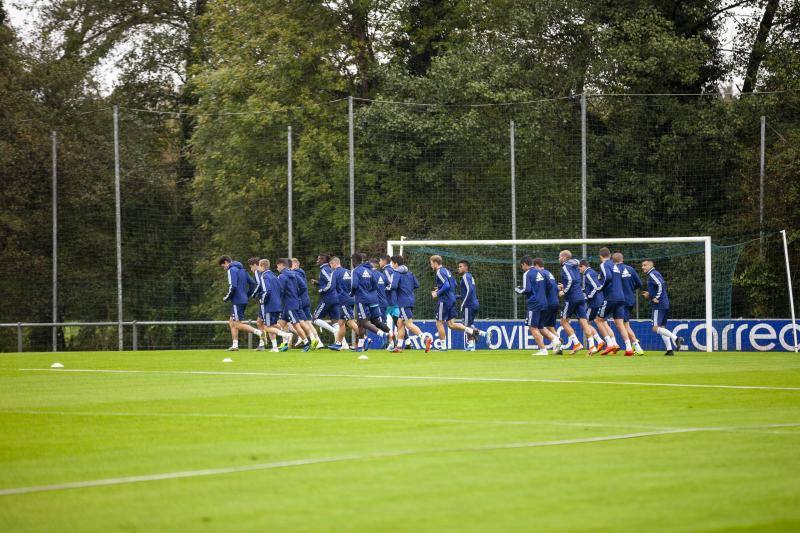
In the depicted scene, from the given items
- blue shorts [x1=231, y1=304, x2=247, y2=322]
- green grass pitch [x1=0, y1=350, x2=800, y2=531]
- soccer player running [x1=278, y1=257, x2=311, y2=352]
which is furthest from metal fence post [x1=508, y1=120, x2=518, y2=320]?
green grass pitch [x1=0, y1=350, x2=800, y2=531]

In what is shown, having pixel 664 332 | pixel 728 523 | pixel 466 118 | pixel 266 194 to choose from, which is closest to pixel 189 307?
pixel 266 194

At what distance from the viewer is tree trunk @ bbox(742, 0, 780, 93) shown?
1452 inches

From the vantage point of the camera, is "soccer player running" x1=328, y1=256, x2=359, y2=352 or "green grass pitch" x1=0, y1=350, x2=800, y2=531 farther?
"soccer player running" x1=328, y1=256, x2=359, y2=352

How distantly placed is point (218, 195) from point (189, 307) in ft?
14.0

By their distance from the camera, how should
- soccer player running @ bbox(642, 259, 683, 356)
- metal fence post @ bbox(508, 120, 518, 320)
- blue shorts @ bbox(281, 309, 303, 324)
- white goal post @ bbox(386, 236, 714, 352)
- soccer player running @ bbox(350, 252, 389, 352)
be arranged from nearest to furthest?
1. soccer player running @ bbox(642, 259, 683, 356)
2. white goal post @ bbox(386, 236, 714, 352)
3. soccer player running @ bbox(350, 252, 389, 352)
4. blue shorts @ bbox(281, 309, 303, 324)
5. metal fence post @ bbox(508, 120, 518, 320)

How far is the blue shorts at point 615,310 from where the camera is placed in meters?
25.2

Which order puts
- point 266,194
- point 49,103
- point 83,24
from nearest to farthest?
point 266,194 → point 49,103 → point 83,24

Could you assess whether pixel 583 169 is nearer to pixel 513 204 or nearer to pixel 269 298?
pixel 513 204

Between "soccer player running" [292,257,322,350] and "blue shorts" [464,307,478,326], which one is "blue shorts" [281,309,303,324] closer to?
"soccer player running" [292,257,322,350]

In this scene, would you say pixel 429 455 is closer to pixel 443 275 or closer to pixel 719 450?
pixel 719 450

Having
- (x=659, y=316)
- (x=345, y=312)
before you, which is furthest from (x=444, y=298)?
(x=659, y=316)

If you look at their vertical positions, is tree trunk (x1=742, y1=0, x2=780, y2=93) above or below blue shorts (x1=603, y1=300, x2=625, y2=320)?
above

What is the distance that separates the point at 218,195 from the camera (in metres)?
37.9

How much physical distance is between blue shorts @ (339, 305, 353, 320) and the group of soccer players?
2 cm
